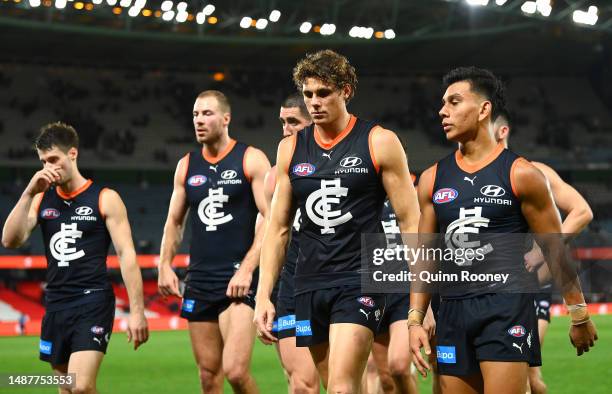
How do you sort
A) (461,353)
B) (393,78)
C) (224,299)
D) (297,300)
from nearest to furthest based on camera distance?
(461,353) → (297,300) → (224,299) → (393,78)

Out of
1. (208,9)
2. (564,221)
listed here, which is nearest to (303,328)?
(564,221)

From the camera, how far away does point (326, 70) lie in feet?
19.9

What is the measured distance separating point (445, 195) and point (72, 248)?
3462 mm

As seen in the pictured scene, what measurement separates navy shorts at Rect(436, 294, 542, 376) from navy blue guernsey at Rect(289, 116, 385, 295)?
0.82 m

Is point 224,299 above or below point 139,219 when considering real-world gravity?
below

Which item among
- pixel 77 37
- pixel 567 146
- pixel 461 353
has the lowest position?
pixel 461 353

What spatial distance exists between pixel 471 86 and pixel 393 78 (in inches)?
1640

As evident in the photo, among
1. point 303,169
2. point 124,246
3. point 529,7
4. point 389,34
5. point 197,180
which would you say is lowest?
point 124,246

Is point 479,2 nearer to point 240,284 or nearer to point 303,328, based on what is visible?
point 240,284

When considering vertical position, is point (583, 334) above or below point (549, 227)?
below

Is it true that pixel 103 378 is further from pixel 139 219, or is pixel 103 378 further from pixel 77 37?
pixel 77 37

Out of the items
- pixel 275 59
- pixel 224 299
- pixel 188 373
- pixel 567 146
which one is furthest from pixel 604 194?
pixel 224 299

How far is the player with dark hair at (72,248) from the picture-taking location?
7512 mm

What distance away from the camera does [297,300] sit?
6.24 metres
